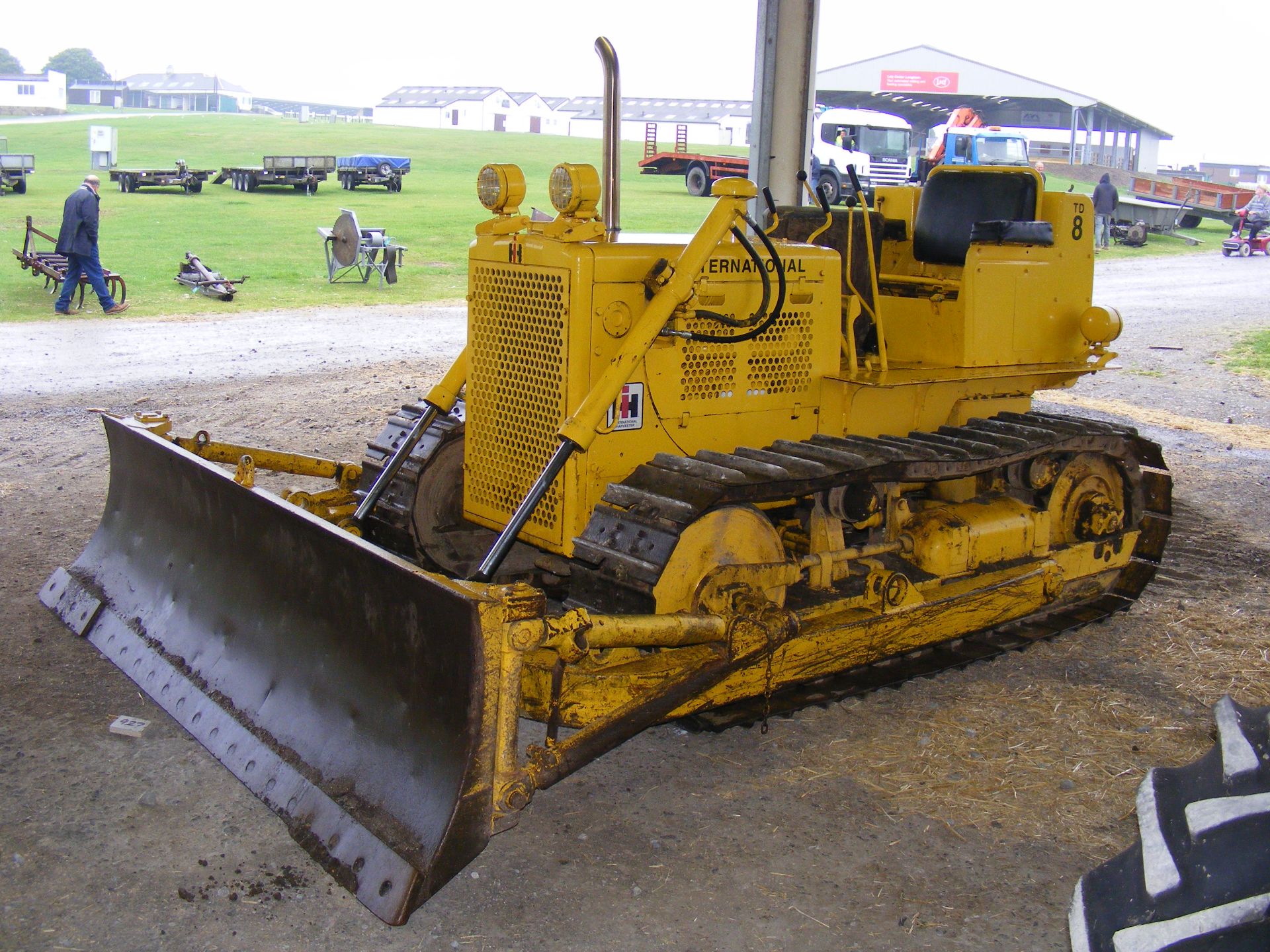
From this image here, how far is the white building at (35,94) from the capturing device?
6812 centimetres

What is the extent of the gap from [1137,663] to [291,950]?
13.7 ft

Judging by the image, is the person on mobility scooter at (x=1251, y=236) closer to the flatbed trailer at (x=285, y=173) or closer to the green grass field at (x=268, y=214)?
the green grass field at (x=268, y=214)

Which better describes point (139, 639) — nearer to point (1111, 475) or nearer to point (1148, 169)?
point (1111, 475)

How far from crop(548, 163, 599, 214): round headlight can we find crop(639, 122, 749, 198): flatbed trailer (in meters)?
27.6

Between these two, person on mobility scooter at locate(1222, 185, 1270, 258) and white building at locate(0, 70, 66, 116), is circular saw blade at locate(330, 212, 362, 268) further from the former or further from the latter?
white building at locate(0, 70, 66, 116)

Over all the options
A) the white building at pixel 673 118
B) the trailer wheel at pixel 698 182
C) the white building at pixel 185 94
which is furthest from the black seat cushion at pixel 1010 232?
the white building at pixel 185 94

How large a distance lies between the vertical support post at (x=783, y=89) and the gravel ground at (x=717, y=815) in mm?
5812

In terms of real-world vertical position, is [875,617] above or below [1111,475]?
below

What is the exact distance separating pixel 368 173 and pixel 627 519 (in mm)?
32160

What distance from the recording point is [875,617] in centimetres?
514

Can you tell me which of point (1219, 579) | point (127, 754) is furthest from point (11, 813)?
point (1219, 579)

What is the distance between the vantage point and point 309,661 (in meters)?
4.30

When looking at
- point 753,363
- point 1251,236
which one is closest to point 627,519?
point 753,363

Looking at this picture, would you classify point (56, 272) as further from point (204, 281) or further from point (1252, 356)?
point (1252, 356)
